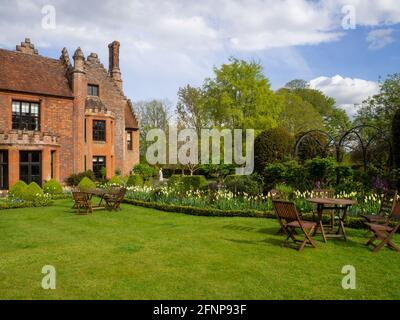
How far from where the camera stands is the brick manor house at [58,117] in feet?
74.3

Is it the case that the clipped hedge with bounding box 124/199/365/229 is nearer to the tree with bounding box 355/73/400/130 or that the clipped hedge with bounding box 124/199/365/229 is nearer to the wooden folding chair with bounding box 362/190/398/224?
the wooden folding chair with bounding box 362/190/398/224

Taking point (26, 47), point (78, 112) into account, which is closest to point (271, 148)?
point (78, 112)

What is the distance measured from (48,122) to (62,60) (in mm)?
6385

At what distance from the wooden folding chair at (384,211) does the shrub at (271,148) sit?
21.5ft

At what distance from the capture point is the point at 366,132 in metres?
32.5

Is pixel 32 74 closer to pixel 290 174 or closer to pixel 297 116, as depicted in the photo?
pixel 290 174

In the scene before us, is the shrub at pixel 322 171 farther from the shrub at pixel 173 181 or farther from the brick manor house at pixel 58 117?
the brick manor house at pixel 58 117

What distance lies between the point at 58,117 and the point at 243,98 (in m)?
15.0

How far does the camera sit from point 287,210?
7.93 metres

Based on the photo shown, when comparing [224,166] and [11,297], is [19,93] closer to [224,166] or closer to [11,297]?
[224,166]

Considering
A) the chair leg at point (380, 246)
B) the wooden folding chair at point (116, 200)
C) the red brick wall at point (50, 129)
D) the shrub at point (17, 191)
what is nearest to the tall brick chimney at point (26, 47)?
the red brick wall at point (50, 129)

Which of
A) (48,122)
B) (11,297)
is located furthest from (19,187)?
(11,297)

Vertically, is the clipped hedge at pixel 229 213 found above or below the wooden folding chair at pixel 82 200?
below

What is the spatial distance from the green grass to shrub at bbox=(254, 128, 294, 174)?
22.6ft
